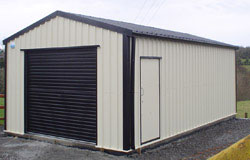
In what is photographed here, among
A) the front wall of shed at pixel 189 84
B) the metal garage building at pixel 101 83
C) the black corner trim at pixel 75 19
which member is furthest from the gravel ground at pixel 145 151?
the black corner trim at pixel 75 19

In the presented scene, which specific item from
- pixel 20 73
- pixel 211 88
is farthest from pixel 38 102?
pixel 211 88

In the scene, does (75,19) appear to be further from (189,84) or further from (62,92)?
(189,84)

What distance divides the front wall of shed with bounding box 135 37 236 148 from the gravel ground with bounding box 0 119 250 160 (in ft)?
1.29

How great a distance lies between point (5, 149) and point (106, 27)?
3723 millimetres

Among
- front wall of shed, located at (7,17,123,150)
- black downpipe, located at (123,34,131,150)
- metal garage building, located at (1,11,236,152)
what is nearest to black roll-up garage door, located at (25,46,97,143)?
metal garage building, located at (1,11,236,152)

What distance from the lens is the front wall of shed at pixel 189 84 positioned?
7.88 m

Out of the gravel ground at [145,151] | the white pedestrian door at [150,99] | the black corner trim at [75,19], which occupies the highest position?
the black corner trim at [75,19]

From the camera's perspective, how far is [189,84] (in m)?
9.36

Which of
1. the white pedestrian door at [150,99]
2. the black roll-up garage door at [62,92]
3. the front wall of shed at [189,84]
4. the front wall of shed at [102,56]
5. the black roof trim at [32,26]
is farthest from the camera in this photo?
the black roof trim at [32,26]

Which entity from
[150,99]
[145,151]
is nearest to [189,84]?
[150,99]

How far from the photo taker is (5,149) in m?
7.48

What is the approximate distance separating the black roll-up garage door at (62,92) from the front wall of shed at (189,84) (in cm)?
121

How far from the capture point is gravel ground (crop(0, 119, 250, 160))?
6.81 m

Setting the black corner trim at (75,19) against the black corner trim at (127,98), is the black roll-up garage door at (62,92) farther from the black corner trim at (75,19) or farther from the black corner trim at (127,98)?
the black corner trim at (127,98)
